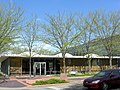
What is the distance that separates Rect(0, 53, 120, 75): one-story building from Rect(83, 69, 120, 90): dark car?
2220cm

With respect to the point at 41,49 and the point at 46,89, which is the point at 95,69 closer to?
the point at 41,49

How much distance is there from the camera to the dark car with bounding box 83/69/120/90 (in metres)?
18.0

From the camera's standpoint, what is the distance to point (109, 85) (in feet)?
60.4

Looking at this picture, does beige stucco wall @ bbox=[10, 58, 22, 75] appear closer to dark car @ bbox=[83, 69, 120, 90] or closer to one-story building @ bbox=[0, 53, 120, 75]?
one-story building @ bbox=[0, 53, 120, 75]

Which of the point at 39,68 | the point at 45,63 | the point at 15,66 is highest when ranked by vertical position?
the point at 45,63

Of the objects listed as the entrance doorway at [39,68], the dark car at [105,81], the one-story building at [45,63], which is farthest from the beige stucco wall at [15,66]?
the dark car at [105,81]

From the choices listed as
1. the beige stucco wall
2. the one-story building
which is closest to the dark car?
the one-story building

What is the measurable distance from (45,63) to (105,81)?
2543cm

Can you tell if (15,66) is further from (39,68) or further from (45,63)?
(45,63)

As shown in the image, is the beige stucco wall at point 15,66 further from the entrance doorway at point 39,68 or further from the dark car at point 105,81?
the dark car at point 105,81

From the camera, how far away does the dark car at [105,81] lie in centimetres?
1797

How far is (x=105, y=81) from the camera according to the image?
59.6ft

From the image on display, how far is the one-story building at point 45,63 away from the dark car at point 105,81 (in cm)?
2220

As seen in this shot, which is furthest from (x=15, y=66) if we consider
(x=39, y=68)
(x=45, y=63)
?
(x=45, y=63)
